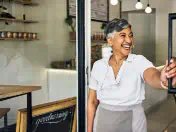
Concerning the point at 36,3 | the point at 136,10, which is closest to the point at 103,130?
the point at 136,10

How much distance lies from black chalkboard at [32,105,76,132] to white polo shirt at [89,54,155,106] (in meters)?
0.54

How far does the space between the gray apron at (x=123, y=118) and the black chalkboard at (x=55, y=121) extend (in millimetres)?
545

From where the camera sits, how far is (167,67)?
93cm

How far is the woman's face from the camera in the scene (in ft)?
6.70

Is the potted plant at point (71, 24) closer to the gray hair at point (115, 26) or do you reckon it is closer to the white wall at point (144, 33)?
the gray hair at point (115, 26)

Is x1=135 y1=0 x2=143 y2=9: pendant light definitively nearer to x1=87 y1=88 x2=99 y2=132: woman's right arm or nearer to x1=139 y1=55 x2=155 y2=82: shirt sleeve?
x1=139 y1=55 x2=155 y2=82: shirt sleeve

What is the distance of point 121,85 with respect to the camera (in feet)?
6.85

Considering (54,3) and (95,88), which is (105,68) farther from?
(54,3)

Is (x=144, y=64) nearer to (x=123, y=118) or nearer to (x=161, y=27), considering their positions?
(x=161, y=27)

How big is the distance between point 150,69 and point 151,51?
0.57ft

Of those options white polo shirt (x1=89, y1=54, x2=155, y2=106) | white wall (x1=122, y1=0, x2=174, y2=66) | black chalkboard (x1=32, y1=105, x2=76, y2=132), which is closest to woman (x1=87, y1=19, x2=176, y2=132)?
white polo shirt (x1=89, y1=54, x2=155, y2=106)

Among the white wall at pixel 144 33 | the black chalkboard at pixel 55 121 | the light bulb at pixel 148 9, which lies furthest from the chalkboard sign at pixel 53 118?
the light bulb at pixel 148 9

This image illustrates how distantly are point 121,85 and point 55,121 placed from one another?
35.1 inches

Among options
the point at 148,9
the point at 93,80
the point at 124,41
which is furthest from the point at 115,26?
the point at 93,80
